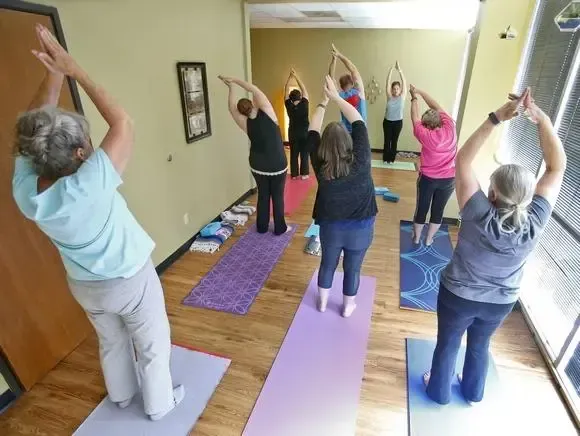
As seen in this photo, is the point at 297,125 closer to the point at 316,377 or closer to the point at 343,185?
the point at 343,185

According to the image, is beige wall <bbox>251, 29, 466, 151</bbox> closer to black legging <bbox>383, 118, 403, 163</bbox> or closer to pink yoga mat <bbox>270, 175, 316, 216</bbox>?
black legging <bbox>383, 118, 403, 163</bbox>

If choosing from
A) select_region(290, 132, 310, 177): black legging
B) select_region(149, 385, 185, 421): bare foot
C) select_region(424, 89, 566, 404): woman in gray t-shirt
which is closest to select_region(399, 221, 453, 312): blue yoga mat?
select_region(424, 89, 566, 404): woman in gray t-shirt

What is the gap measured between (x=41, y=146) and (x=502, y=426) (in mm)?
2437

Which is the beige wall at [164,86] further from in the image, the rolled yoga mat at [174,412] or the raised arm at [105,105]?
the rolled yoga mat at [174,412]

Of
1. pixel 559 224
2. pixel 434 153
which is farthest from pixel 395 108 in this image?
pixel 559 224

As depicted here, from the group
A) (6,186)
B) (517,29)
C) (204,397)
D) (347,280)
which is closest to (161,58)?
(6,186)

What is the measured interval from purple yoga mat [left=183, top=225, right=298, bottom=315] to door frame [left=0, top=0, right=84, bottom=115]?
1573 millimetres

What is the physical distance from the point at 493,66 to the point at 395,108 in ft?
9.62

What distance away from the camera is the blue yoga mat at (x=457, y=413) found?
180 cm

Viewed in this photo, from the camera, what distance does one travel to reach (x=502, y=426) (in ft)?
5.98

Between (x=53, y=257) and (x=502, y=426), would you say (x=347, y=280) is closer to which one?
(x=502, y=426)

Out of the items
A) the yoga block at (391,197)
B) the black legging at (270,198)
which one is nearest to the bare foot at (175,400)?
the black legging at (270,198)

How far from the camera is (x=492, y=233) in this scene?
1398 mm

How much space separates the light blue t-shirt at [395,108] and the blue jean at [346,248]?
A: 4.56 metres
